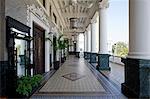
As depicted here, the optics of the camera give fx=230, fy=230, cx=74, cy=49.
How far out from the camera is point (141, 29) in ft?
16.2

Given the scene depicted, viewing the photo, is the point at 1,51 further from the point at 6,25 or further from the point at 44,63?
the point at 44,63

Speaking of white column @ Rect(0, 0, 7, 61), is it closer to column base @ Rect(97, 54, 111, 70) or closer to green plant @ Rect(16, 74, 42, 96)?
green plant @ Rect(16, 74, 42, 96)

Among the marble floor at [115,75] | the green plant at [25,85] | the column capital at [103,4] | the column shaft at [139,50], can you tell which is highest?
the column capital at [103,4]

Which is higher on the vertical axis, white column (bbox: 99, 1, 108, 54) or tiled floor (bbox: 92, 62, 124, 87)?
white column (bbox: 99, 1, 108, 54)

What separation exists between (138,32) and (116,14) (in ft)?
50.8

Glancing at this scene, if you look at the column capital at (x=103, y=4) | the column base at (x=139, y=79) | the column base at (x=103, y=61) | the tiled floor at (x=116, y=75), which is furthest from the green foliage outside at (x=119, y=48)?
the column base at (x=139, y=79)

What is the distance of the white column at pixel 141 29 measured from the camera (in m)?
4.91

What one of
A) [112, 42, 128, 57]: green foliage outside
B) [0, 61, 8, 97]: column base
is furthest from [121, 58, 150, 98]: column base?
[112, 42, 128, 57]: green foliage outside

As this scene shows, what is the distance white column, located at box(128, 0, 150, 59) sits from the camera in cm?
491

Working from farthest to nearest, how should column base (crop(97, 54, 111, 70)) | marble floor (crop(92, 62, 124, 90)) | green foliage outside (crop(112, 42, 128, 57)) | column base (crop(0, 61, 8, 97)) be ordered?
green foliage outside (crop(112, 42, 128, 57)) < column base (crop(97, 54, 111, 70)) < marble floor (crop(92, 62, 124, 90)) < column base (crop(0, 61, 8, 97))

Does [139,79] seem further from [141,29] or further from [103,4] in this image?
[103,4]

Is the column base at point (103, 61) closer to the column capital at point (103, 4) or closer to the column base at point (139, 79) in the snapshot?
the column capital at point (103, 4)

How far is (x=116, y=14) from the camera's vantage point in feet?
65.9

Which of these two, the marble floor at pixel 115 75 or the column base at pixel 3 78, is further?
the marble floor at pixel 115 75
